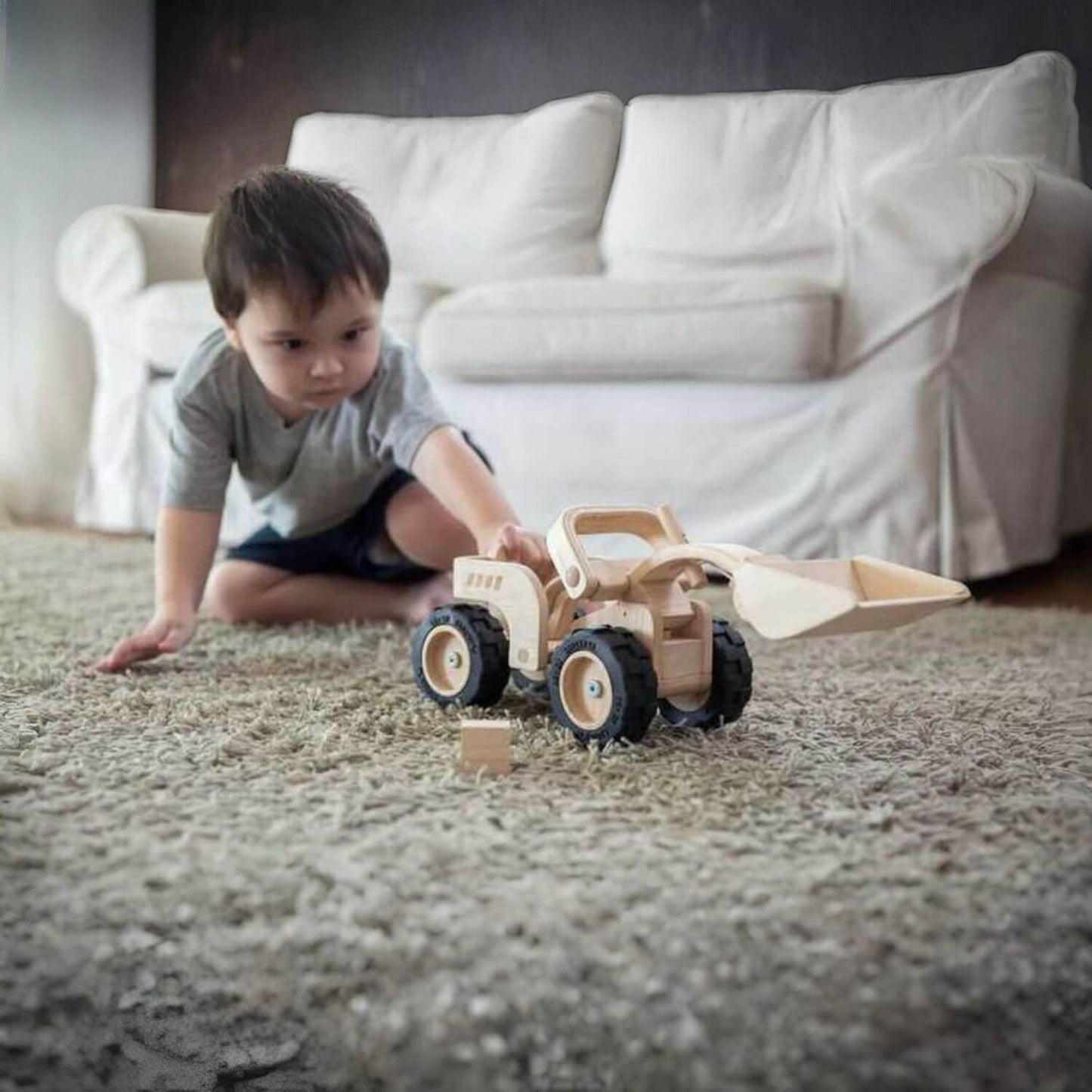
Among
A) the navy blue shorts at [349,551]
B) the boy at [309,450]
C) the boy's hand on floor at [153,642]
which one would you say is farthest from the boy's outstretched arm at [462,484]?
the boy's hand on floor at [153,642]

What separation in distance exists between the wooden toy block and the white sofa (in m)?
0.75

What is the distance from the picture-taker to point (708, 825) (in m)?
0.55

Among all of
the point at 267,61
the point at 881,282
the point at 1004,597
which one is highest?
the point at 267,61

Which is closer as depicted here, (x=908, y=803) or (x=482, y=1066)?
(x=482, y=1066)

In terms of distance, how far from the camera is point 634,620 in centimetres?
70

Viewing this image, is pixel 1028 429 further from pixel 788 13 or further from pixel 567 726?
pixel 567 726

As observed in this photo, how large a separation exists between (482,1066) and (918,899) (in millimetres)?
175

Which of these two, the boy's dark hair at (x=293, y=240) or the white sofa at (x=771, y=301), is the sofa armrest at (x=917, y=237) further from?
the boy's dark hair at (x=293, y=240)

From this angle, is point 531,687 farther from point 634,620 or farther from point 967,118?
point 967,118

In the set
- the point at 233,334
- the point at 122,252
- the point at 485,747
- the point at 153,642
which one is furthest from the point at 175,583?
the point at 122,252

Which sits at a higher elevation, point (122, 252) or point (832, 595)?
point (122, 252)

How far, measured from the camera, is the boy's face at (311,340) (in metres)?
0.93

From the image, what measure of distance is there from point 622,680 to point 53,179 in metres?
1.43

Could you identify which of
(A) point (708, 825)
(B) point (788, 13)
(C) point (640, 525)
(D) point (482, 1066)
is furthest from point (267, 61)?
(D) point (482, 1066)
